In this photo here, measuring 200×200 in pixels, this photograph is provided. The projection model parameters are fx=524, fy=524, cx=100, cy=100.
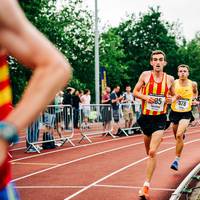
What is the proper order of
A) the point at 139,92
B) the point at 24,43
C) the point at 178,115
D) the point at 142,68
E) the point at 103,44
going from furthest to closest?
the point at 142,68
the point at 103,44
the point at 178,115
the point at 139,92
the point at 24,43

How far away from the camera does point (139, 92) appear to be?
24.7 ft

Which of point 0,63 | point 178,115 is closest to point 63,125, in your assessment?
point 178,115

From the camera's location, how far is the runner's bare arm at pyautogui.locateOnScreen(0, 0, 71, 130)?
1293 mm

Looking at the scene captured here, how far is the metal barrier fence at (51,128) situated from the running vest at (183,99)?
3788mm

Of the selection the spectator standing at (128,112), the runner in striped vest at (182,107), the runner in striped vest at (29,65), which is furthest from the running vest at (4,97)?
the spectator standing at (128,112)

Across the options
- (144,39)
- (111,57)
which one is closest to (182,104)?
(111,57)

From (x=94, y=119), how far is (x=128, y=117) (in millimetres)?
3196

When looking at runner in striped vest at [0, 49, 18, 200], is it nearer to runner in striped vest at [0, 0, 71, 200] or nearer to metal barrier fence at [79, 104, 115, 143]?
runner in striped vest at [0, 0, 71, 200]

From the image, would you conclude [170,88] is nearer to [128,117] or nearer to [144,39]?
[128,117]

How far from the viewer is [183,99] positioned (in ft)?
32.2

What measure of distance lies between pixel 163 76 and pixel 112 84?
42743 millimetres

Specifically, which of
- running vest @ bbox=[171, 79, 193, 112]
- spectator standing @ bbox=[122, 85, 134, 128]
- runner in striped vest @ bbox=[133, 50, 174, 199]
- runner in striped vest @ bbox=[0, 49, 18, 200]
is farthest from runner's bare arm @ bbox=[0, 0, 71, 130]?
spectator standing @ bbox=[122, 85, 134, 128]

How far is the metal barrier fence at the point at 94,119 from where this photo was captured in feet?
49.0

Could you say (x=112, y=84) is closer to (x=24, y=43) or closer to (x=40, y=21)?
(x=40, y=21)
